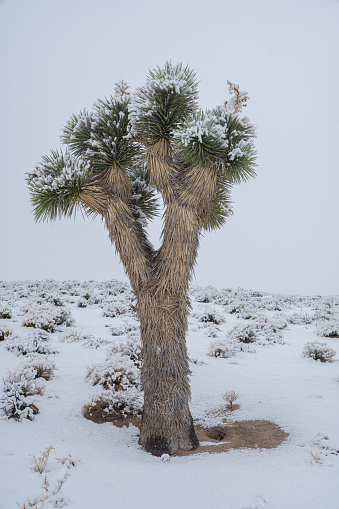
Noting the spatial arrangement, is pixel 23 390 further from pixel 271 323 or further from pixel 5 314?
pixel 271 323

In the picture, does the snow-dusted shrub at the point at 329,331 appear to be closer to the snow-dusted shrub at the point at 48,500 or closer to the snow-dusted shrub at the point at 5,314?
the snow-dusted shrub at the point at 48,500

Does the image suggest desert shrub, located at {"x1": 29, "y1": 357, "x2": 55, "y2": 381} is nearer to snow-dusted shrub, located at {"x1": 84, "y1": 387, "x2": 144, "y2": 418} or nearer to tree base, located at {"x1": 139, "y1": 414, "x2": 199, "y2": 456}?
snow-dusted shrub, located at {"x1": 84, "y1": 387, "x2": 144, "y2": 418}

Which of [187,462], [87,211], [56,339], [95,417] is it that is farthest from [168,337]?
[56,339]

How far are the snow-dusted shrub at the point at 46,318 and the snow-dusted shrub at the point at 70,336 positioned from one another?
2.09 ft

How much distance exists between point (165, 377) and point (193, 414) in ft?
5.91

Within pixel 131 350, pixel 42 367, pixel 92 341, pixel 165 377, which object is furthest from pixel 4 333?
Result: pixel 165 377

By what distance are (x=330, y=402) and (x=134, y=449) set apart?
3571 millimetres

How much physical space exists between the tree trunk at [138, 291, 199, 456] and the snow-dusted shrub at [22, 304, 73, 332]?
5.63m

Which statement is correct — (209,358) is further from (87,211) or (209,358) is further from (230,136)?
(230,136)

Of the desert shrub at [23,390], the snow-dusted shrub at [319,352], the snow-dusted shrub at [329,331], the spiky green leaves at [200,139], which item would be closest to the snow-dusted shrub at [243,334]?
the snow-dusted shrub at [319,352]

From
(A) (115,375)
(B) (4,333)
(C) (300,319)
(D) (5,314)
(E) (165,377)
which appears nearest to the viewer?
(E) (165,377)

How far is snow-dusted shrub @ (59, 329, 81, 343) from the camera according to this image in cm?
859

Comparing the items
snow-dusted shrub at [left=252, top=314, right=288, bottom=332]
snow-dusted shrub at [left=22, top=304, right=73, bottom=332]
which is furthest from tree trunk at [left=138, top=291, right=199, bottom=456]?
snow-dusted shrub at [left=252, top=314, right=288, bottom=332]

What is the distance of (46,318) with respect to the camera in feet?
31.0
